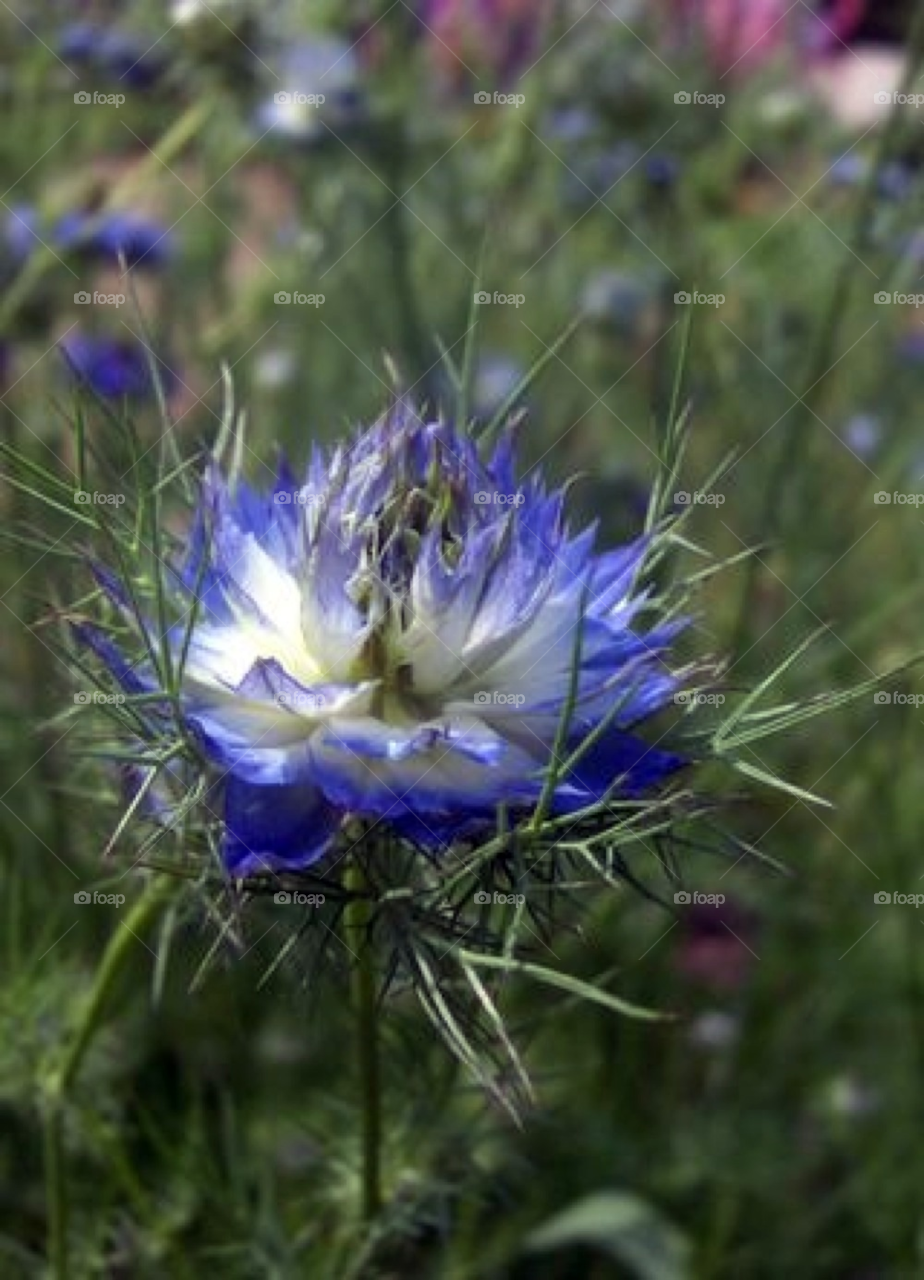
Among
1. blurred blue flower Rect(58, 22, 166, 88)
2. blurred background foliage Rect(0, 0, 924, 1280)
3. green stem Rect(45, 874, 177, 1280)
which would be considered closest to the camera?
green stem Rect(45, 874, 177, 1280)

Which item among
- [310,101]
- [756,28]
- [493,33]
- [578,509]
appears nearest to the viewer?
[578,509]

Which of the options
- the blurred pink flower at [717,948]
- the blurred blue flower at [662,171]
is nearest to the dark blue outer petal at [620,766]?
the blurred pink flower at [717,948]

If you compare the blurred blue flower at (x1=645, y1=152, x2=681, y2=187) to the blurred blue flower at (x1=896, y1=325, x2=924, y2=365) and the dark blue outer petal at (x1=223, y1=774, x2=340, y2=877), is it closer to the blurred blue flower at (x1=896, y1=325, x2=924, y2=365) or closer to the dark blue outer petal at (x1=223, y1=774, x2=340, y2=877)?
the blurred blue flower at (x1=896, y1=325, x2=924, y2=365)

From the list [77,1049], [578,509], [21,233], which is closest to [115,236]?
[21,233]

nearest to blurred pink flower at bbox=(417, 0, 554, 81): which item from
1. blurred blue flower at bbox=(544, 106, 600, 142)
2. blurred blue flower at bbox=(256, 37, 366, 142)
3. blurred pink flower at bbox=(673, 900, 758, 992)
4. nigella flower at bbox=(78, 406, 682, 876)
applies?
blurred blue flower at bbox=(544, 106, 600, 142)

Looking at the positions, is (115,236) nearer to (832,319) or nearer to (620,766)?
(832,319)

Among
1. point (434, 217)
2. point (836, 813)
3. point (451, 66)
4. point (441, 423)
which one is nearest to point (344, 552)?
point (441, 423)
